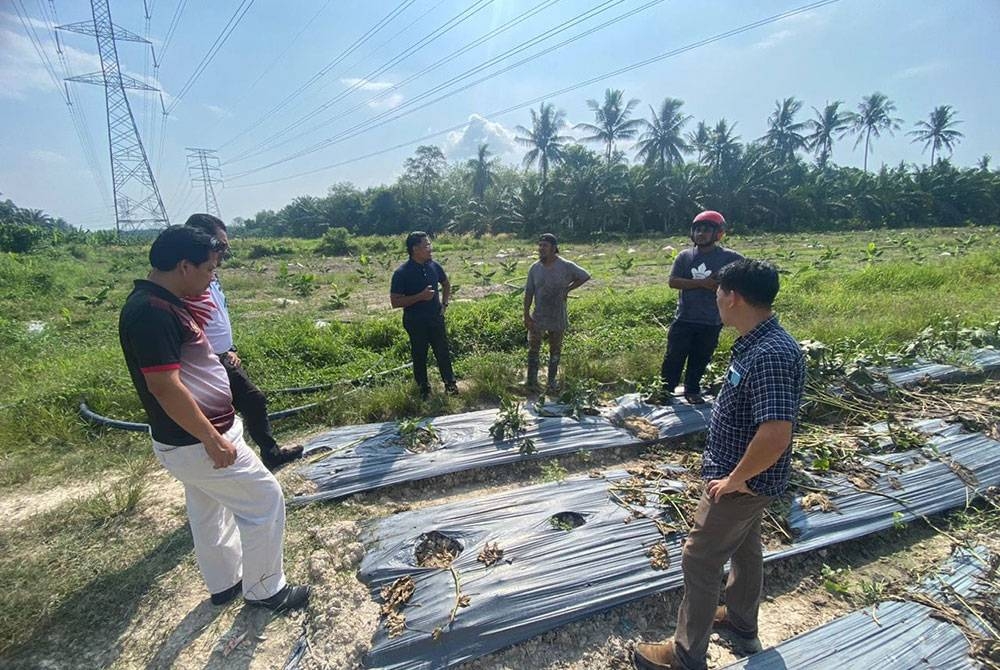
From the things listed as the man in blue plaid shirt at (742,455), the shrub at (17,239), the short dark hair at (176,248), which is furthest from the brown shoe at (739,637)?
the shrub at (17,239)

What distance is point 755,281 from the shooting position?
166 centimetres

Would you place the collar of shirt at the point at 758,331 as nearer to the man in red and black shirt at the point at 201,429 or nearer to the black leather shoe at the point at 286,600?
the man in red and black shirt at the point at 201,429

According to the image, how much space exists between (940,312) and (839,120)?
156 ft

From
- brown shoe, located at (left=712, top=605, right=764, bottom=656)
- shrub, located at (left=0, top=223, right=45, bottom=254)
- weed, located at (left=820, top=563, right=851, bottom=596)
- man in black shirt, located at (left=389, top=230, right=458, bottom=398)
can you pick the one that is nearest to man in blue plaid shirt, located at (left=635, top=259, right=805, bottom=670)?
brown shoe, located at (left=712, top=605, right=764, bottom=656)

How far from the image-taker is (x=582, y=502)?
9.70 feet

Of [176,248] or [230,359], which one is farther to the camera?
A: [230,359]

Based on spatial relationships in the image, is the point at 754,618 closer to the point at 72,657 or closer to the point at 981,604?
the point at 981,604

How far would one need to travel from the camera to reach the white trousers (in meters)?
2.10

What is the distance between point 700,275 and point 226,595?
391cm

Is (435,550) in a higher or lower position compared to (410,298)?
lower

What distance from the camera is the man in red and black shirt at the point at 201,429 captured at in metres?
1.84

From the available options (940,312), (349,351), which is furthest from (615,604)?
(940,312)

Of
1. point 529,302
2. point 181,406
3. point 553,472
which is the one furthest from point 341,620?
point 529,302

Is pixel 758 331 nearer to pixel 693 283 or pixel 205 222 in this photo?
pixel 693 283
